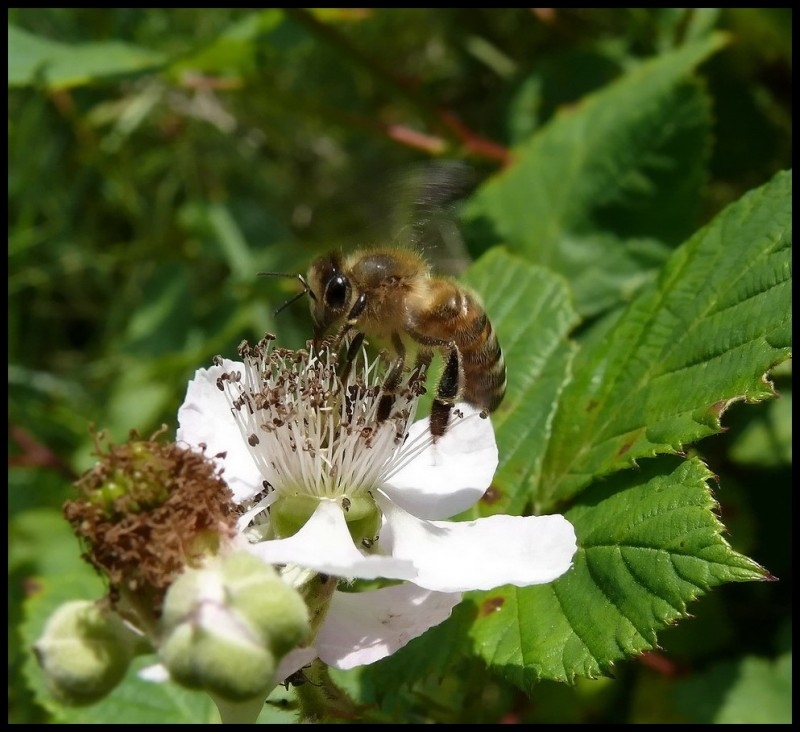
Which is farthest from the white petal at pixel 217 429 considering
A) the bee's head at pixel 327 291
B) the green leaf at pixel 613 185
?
the green leaf at pixel 613 185

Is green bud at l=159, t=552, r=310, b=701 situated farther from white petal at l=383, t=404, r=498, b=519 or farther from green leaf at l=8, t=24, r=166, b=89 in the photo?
green leaf at l=8, t=24, r=166, b=89

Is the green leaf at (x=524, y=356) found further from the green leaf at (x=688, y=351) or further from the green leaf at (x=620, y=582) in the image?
the green leaf at (x=620, y=582)

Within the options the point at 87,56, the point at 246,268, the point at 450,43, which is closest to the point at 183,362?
the point at 246,268

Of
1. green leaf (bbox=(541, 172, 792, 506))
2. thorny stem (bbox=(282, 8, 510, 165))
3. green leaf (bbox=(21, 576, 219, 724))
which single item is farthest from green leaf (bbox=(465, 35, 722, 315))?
green leaf (bbox=(21, 576, 219, 724))

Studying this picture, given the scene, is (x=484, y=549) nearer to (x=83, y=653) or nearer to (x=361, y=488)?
(x=361, y=488)

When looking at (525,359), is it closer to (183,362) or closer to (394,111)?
(183,362)
